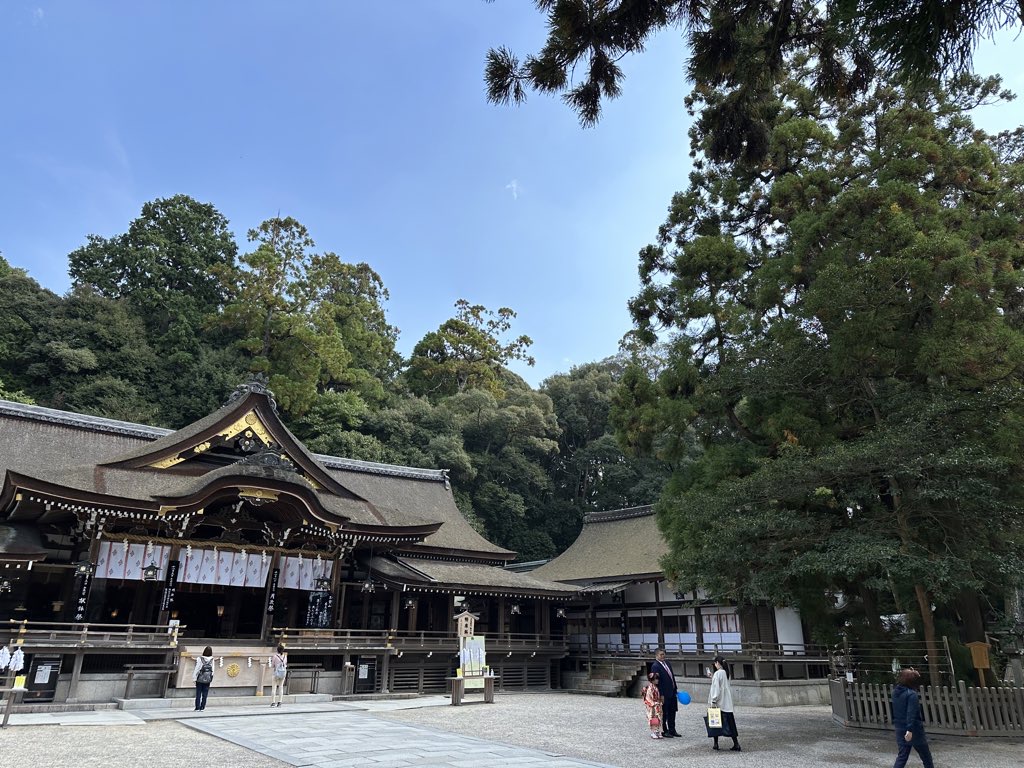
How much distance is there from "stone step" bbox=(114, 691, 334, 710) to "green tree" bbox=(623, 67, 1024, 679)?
9.05 metres

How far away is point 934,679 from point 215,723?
11231 mm

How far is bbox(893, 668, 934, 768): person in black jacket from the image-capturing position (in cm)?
625

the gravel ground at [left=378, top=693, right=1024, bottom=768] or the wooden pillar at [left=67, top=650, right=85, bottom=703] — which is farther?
the wooden pillar at [left=67, top=650, right=85, bottom=703]

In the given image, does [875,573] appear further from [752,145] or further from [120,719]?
[120,719]

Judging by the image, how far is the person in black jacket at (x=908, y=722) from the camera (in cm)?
625

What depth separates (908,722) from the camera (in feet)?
20.9

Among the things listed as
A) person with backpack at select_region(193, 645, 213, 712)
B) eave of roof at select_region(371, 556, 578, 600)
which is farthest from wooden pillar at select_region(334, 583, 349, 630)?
person with backpack at select_region(193, 645, 213, 712)

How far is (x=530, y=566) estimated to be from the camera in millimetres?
31328

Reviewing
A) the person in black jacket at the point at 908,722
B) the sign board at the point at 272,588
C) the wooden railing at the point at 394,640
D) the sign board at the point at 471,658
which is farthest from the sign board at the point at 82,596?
the person in black jacket at the point at 908,722

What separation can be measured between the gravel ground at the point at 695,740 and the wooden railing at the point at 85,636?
18.6 feet

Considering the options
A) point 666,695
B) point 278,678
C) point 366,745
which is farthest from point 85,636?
point 666,695

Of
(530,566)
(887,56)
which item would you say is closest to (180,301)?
(530,566)

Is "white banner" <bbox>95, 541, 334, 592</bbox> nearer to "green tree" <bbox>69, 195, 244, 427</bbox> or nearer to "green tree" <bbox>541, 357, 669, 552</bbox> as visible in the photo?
"green tree" <bbox>69, 195, 244, 427</bbox>

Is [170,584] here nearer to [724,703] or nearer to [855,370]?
[724,703]
